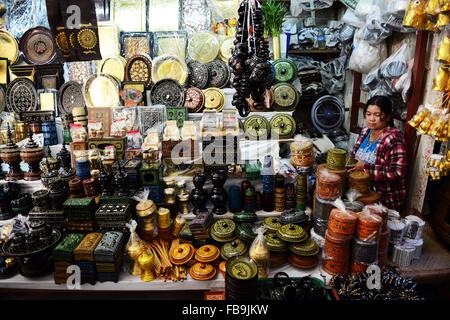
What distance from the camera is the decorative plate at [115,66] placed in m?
3.97

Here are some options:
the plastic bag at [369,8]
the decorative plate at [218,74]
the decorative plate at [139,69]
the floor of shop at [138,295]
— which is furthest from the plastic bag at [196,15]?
the floor of shop at [138,295]

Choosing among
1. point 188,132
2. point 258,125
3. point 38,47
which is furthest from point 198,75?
point 38,47

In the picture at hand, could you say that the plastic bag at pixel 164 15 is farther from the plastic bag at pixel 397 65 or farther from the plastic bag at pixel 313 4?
the plastic bag at pixel 397 65

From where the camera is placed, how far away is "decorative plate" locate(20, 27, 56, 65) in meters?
4.02

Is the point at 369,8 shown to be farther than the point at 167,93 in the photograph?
No

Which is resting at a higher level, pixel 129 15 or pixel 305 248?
pixel 129 15

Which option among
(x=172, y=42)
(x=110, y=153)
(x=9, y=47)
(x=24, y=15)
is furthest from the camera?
(x=172, y=42)

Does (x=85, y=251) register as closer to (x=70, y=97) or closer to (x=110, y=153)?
(x=110, y=153)

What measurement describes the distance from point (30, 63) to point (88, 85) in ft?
4.28

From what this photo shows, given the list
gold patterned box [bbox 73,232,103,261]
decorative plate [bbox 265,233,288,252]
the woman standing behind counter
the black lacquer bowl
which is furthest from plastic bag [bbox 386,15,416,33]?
the black lacquer bowl

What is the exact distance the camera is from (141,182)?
2363mm

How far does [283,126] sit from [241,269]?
2.54 metres

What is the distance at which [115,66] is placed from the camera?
4.00m

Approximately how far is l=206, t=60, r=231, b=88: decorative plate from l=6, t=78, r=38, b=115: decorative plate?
8.07ft
